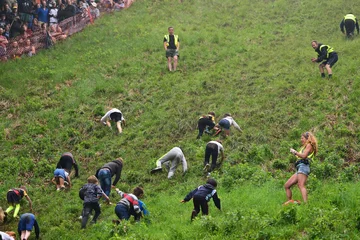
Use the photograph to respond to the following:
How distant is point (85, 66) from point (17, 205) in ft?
38.8

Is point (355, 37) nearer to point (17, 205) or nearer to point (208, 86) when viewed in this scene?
point (208, 86)

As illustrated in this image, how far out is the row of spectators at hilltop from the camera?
24.9m

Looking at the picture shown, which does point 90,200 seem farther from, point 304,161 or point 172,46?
point 172,46

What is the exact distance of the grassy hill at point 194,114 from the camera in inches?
480

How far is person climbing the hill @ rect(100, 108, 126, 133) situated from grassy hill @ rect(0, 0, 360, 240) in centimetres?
40

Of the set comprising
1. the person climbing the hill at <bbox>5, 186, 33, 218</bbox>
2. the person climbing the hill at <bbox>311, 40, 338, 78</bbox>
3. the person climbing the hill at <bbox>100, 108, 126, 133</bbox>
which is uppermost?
the person climbing the hill at <bbox>311, 40, 338, 78</bbox>

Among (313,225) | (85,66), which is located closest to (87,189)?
(313,225)

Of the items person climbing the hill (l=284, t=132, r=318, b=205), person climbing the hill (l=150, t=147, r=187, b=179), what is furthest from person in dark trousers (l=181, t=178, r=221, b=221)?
person climbing the hill (l=150, t=147, r=187, b=179)

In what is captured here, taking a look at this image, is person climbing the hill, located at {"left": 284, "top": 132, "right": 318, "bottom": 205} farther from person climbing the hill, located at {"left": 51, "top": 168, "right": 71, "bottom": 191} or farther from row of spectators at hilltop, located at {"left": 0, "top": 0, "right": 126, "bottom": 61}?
row of spectators at hilltop, located at {"left": 0, "top": 0, "right": 126, "bottom": 61}

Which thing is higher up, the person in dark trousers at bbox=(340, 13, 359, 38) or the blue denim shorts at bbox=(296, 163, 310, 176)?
the blue denim shorts at bbox=(296, 163, 310, 176)

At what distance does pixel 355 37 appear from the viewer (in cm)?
2609

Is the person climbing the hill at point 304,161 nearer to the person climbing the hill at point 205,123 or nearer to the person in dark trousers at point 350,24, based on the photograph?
the person climbing the hill at point 205,123

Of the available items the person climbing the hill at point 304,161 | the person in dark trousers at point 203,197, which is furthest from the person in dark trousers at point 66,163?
the person climbing the hill at point 304,161

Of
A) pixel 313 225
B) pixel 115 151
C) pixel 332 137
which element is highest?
pixel 313 225
